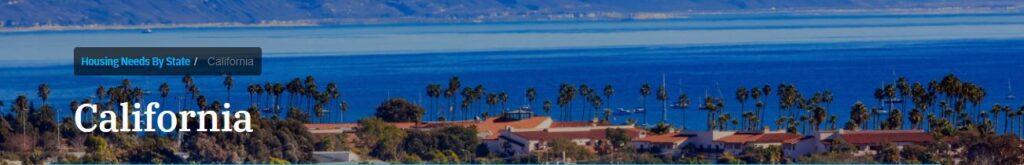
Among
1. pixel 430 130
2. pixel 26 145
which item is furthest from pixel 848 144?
pixel 26 145

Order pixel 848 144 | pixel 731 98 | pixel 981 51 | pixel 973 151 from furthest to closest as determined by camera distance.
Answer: pixel 981 51, pixel 731 98, pixel 848 144, pixel 973 151

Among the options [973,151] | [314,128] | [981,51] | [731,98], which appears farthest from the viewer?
[981,51]

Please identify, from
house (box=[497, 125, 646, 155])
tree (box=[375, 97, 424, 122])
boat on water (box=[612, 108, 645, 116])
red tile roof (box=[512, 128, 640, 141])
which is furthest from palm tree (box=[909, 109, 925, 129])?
boat on water (box=[612, 108, 645, 116])

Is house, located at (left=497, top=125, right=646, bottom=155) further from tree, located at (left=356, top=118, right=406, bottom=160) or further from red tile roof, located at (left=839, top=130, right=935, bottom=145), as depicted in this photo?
red tile roof, located at (left=839, top=130, right=935, bottom=145)

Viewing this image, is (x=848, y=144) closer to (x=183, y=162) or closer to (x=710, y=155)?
(x=710, y=155)

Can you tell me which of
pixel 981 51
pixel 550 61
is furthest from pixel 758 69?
pixel 981 51

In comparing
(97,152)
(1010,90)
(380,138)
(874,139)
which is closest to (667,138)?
(874,139)

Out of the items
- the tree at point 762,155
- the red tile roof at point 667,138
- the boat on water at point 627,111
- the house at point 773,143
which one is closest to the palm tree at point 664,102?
the boat on water at point 627,111

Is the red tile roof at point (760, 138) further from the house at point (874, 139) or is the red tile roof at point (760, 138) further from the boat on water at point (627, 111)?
the boat on water at point (627, 111)

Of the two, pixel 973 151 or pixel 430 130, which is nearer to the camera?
pixel 973 151
